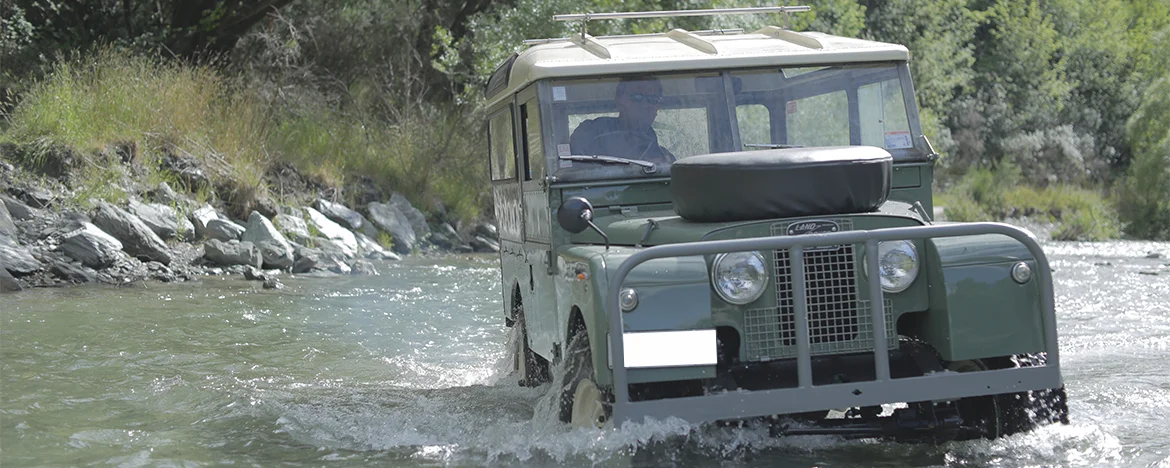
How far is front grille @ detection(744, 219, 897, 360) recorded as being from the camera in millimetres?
5277

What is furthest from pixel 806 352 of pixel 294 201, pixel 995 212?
pixel 995 212

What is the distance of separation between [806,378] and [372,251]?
14.5m

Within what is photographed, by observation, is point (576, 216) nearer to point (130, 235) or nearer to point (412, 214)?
point (130, 235)

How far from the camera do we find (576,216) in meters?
5.67

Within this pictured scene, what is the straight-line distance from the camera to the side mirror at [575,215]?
223 inches

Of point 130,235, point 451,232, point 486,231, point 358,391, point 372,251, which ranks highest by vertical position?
point 130,235

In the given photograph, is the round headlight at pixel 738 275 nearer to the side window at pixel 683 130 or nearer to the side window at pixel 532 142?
the side window at pixel 683 130

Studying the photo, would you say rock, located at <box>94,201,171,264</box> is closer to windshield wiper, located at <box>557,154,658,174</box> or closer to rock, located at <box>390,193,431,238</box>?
rock, located at <box>390,193,431,238</box>

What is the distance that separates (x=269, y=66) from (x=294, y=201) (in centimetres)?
684

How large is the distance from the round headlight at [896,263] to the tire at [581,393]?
1.30m

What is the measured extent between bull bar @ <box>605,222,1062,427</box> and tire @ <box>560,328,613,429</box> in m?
0.28

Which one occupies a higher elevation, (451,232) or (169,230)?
(169,230)

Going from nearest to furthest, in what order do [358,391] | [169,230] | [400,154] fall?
[358,391]
[169,230]
[400,154]

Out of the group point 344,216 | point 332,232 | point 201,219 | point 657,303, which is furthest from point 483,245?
point 657,303
